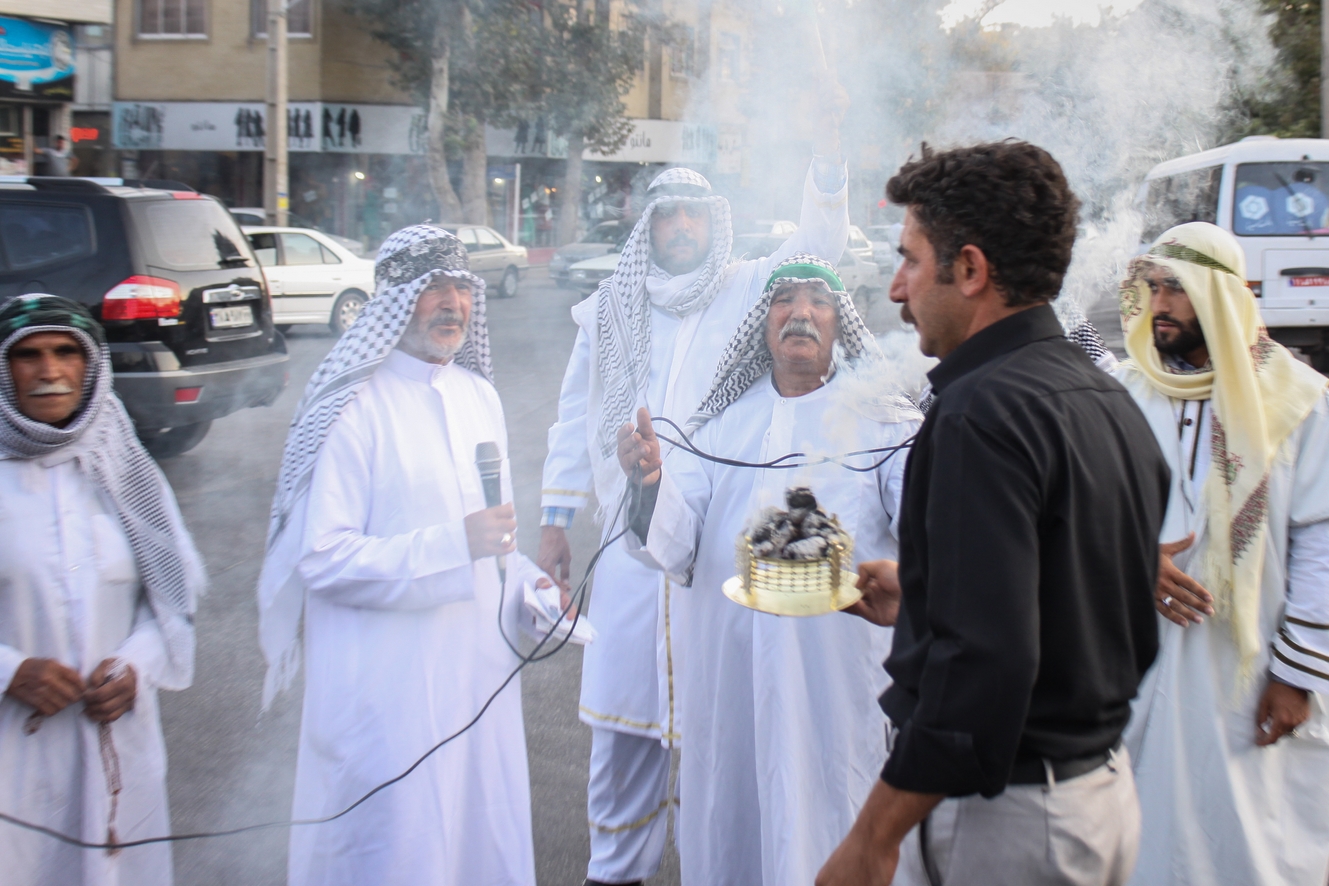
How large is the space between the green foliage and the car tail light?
925cm

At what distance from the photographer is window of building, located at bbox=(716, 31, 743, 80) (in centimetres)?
824

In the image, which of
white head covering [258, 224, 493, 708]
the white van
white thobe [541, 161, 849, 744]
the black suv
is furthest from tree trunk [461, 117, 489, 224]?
white head covering [258, 224, 493, 708]

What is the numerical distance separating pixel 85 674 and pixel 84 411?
1.91ft

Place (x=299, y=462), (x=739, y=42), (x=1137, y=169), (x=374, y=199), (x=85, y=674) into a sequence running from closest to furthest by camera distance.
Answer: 1. (x=85, y=674)
2. (x=299, y=462)
3. (x=739, y=42)
4. (x=1137, y=169)
5. (x=374, y=199)

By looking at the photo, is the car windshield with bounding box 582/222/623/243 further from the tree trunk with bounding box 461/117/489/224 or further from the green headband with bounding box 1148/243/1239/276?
the green headband with bounding box 1148/243/1239/276

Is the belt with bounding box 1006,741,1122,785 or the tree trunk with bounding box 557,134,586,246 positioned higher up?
the tree trunk with bounding box 557,134,586,246

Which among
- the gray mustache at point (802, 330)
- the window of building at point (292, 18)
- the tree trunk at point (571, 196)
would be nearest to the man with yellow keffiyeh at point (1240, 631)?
the gray mustache at point (802, 330)

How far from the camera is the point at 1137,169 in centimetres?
1050

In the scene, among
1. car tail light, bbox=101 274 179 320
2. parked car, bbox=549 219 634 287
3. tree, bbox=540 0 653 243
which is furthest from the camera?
parked car, bbox=549 219 634 287

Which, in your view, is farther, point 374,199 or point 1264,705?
point 374,199

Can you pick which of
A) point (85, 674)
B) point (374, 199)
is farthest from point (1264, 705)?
point (374, 199)

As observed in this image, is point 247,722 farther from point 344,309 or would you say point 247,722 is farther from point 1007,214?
point 344,309

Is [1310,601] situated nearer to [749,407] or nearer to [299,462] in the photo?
[749,407]

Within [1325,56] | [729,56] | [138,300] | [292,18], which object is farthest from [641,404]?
[292,18]
